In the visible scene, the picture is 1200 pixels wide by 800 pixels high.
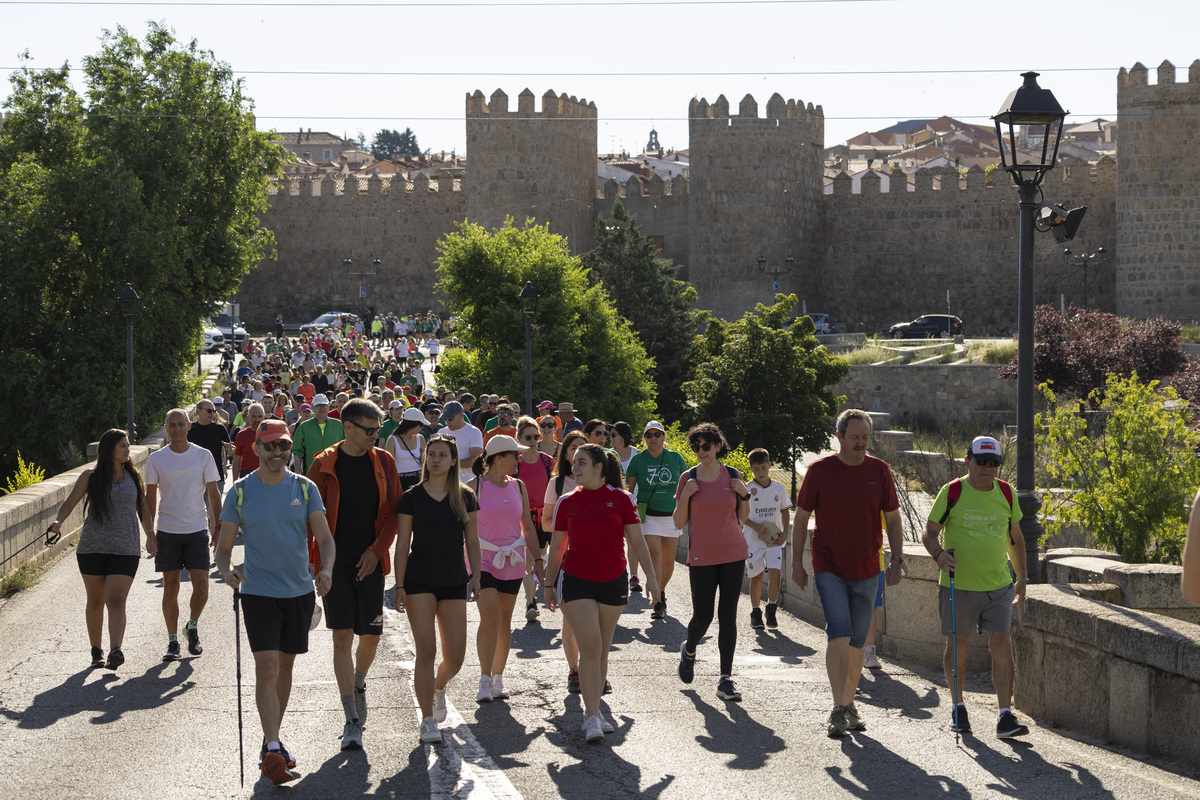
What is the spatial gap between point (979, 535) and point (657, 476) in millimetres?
3311

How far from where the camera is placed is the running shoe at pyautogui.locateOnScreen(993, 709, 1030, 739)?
21.6 feet

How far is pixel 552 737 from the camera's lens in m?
6.65

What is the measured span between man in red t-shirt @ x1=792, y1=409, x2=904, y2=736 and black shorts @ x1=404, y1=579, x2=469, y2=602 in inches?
69.0

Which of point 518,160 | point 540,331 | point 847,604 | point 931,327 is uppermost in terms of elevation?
point 518,160

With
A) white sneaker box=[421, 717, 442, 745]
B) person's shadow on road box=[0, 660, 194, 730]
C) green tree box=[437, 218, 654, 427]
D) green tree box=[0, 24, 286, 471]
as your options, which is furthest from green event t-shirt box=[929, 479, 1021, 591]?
green tree box=[0, 24, 286, 471]

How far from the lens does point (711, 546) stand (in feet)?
25.3

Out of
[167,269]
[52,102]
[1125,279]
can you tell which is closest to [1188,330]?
[1125,279]

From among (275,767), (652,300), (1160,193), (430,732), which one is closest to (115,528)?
(430,732)

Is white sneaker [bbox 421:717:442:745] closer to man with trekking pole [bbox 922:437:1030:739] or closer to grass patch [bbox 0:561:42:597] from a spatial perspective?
man with trekking pole [bbox 922:437:1030:739]

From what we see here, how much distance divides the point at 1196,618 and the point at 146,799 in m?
5.76

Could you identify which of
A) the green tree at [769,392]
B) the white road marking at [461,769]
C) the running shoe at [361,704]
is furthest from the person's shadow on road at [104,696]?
the green tree at [769,392]

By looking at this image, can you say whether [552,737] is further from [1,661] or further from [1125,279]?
[1125,279]

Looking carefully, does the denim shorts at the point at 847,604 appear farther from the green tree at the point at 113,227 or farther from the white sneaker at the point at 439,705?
the green tree at the point at 113,227

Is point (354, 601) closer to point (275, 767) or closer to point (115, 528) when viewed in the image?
point (275, 767)
